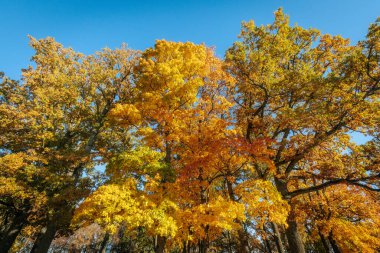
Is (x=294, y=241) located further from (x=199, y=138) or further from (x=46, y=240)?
(x=46, y=240)

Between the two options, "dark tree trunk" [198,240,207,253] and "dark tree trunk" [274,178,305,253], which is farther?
"dark tree trunk" [198,240,207,253]

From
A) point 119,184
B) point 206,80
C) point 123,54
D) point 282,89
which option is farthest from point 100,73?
point 282,89

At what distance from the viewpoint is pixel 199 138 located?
11.4m

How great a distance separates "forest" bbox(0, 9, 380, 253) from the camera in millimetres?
9195

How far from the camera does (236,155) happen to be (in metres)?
10.7

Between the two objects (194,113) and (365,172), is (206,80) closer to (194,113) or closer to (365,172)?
(194,113)

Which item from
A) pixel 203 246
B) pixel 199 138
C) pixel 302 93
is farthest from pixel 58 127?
pixel 302 93

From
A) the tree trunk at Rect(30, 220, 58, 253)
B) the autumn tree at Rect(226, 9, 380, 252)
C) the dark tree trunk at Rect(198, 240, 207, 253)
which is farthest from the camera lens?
the tree trunk at Rect(30, 220, 58, 253)

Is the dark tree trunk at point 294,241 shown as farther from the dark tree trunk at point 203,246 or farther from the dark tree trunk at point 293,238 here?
the dark tree trunk at point 203,246

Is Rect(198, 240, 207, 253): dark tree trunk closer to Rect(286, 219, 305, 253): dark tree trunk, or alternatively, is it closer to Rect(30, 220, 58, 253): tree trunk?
Rect(286, 219, 305, 253): dark tree trunk

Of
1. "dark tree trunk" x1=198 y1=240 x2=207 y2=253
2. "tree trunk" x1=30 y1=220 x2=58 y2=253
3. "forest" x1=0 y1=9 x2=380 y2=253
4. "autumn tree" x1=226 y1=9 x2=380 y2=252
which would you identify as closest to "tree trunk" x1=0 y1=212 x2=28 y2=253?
"forest" x1=0 y1=9 x2=380 y2=253

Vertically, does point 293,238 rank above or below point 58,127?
below

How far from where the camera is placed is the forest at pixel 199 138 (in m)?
9.20

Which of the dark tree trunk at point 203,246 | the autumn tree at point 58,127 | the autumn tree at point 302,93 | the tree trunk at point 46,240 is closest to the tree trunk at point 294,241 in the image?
the autumn tree at point 302,93
